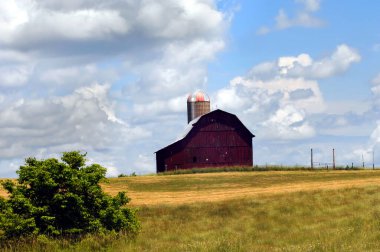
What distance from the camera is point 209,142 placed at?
249 feet

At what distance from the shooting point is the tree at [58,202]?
23031 millimetres

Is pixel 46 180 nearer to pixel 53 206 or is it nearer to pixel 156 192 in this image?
pixel 53 206

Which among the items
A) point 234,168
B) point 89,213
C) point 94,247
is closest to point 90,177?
point 89,213

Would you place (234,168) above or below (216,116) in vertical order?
below

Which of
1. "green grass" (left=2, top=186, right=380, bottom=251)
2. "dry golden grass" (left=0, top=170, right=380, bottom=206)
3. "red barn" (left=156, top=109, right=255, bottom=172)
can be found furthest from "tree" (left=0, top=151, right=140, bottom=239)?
"red barn" (left=156, top=109, right=255, bottom=172)

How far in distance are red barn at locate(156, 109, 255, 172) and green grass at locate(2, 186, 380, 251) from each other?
3774 centimetres

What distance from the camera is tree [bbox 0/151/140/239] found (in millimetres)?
23031

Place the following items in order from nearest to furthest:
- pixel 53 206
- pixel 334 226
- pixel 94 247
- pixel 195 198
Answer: pixel 94 247 → pixel 53 206 → pixel 334 226 → pixel 195 198

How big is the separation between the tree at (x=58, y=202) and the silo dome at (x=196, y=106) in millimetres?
62348

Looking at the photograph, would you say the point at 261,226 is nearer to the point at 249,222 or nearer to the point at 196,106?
the point at 249,222

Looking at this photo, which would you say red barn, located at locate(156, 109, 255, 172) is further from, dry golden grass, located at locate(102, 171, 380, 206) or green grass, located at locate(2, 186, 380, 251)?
green grass, located at locate(2, 186, 380, 251)

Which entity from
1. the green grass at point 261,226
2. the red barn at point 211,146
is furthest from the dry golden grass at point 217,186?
the red barn at point 211,146

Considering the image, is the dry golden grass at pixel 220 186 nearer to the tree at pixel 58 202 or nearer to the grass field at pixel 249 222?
the grass field at pixel 249 222

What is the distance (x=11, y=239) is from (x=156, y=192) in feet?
80.8
